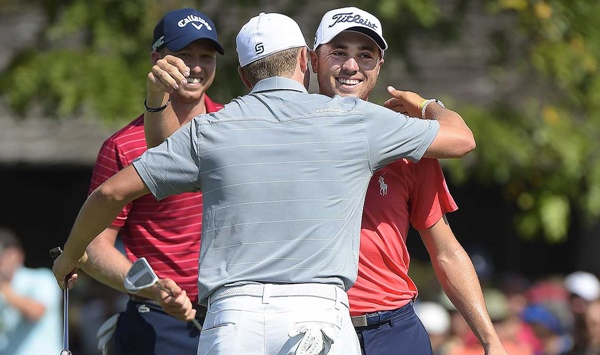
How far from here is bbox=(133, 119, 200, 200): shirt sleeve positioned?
463cm

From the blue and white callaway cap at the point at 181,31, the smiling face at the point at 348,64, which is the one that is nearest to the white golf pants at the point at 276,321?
the smiling face at the point at 348,64

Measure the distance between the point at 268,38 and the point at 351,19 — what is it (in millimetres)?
587

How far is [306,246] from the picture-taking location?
4.58 meters

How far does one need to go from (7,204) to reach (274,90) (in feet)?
42.7

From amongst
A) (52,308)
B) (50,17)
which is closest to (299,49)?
(52,308)

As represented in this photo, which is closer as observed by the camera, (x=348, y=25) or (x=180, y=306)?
(x=348, y=25)

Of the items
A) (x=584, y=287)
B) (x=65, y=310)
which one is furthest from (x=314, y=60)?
(x=584, y=287)

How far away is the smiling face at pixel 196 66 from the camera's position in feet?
19.3

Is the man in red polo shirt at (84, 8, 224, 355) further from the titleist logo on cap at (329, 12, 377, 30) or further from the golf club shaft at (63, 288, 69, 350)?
the titleist logo on cap at (329, 12, 377, 30)

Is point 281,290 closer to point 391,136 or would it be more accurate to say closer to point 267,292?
point 267,292

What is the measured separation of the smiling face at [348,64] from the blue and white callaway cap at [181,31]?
2.39ft

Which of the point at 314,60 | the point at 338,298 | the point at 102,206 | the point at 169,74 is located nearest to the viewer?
the point at 338,298

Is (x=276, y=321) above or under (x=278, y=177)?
under

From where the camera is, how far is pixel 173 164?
463 cm
